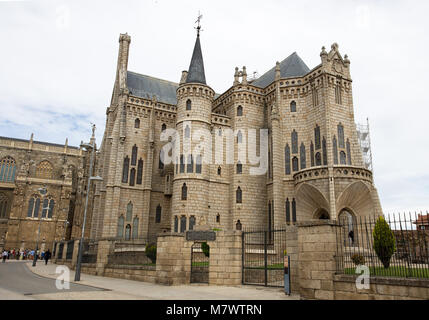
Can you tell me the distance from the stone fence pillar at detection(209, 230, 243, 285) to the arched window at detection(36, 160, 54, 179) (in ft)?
159

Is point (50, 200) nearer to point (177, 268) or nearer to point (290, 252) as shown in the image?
point (177, 268)

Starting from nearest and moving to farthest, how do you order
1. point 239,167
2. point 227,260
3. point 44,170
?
point 227,260 → point 239,167 → point 44,170

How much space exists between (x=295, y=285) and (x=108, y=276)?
1258 cm

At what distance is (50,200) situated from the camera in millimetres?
50562

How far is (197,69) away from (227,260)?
23529 mm

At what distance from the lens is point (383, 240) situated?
14164 millimetres

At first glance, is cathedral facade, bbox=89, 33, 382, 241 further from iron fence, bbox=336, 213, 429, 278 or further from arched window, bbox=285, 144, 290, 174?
iron fence, bbox=336, 213, 429, 278

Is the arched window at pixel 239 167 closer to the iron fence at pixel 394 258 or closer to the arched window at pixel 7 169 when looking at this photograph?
the iron fence at pixel 394 258

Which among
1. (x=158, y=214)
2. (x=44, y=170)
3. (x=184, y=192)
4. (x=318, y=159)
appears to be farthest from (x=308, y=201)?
(x=44, y=170)

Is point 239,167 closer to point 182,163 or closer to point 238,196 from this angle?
point 238,196

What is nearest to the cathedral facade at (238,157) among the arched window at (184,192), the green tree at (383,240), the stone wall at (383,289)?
the arched window at (184,192)

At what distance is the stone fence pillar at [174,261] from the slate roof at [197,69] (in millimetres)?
20919

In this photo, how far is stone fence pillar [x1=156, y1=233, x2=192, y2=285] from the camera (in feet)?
50.2

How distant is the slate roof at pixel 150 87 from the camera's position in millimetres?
40781
